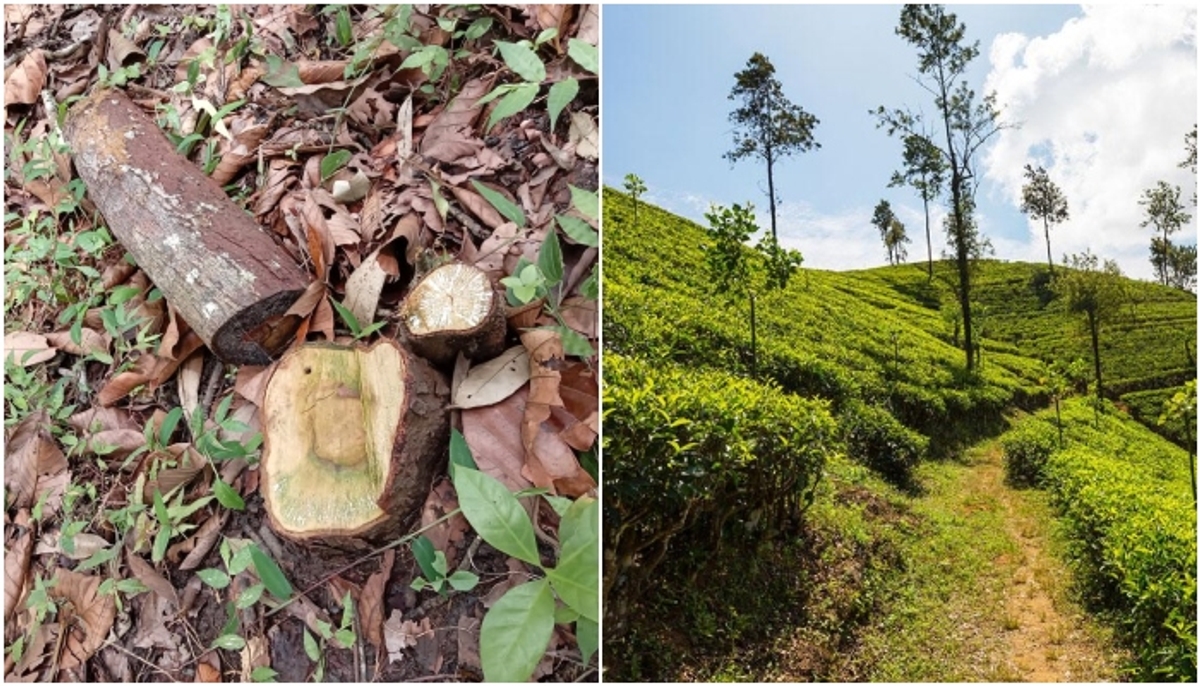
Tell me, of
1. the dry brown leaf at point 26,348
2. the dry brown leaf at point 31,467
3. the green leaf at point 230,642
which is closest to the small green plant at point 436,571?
the green leaf at point 230,642

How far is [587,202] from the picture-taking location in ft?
5.41

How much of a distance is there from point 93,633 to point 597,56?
1489mm

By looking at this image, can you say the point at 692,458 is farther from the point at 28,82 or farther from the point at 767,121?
the point at 28,82

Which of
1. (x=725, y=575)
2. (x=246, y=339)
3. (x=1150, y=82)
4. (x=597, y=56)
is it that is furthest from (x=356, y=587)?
(x=1150, y=82)

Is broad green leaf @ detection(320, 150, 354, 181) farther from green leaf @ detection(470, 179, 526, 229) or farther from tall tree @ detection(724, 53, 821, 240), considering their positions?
tall tree @ detection(724, 53, 821, 240)

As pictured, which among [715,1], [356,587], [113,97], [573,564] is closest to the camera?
[573,564]

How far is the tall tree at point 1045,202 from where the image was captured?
160cm

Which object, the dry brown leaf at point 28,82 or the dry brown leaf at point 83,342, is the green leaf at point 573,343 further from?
the dry brown leaf at point 28,82

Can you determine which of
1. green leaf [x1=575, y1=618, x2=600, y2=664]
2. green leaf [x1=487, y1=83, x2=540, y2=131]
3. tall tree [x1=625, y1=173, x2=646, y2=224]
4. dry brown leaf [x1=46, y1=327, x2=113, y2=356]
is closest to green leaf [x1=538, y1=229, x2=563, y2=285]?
tall tree [x1=625, y1=173, x2=646, y2=224]

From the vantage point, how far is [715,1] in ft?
5.58

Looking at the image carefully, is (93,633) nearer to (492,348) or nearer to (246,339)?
(246,339)

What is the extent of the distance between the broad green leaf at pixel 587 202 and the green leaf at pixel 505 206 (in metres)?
0.11

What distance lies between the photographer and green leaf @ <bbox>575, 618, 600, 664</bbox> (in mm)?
1475

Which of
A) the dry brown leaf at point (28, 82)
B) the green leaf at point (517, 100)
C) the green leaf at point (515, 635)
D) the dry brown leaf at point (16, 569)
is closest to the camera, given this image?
the green leaf at point (515, 635)
